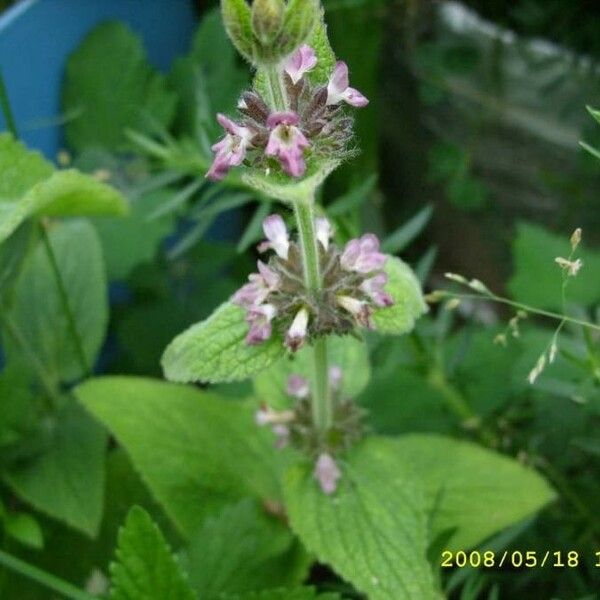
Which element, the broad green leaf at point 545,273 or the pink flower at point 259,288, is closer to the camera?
the pink flower at point 259,288

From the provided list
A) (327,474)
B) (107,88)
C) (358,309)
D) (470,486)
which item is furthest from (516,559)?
(107,88)

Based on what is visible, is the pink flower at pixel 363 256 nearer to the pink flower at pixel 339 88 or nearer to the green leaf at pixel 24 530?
the pink flower at pixel 339 88

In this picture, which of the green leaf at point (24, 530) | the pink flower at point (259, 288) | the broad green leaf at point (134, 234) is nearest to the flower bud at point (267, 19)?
the pink flower at point (259, 288)

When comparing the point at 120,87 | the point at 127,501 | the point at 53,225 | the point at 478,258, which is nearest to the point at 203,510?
the point at 127,501

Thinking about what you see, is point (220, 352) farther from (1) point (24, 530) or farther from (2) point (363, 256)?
(1) point (24, 530)

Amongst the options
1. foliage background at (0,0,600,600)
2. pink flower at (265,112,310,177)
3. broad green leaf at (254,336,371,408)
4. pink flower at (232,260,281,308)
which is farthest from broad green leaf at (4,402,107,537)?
pink flower at (265,112,310,177)

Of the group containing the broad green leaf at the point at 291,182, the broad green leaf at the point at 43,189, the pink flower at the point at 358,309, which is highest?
the broad green leaf at the point at 291,182
